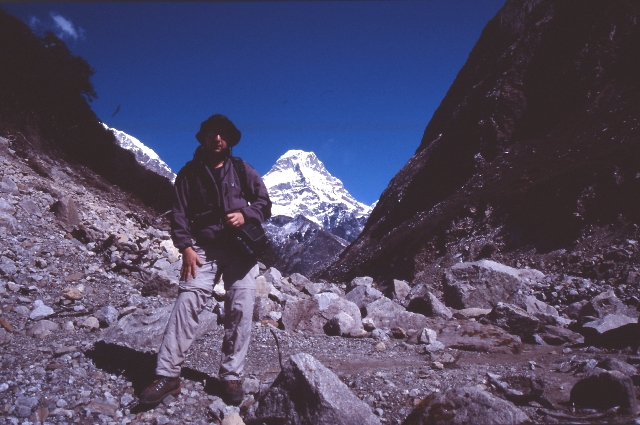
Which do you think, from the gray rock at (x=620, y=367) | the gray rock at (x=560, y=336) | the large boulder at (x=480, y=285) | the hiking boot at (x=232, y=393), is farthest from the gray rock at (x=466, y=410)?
the large boulder at (x=480, y=285)

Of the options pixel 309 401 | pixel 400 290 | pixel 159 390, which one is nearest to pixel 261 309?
pixel 159 390

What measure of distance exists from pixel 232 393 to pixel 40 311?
332cm

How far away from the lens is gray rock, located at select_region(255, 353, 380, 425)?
8.85ft

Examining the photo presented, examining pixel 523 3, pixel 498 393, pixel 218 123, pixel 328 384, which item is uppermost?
pixel 523 3

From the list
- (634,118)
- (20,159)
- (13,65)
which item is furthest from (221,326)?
(634,118)

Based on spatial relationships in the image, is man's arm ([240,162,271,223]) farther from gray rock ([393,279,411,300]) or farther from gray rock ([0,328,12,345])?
gray rock ([393,279,411,300])

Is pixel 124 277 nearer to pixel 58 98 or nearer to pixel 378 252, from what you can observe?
pixel 58 98

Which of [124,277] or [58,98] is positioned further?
[58,98]

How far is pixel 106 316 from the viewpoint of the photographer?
5.00 meters

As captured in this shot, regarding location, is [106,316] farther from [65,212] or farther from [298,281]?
[298,281]

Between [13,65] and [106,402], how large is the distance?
20.5 meters

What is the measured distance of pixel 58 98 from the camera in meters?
19.2

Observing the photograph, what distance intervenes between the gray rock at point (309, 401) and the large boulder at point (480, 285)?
23.1ft

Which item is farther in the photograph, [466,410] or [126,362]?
[126,362]
